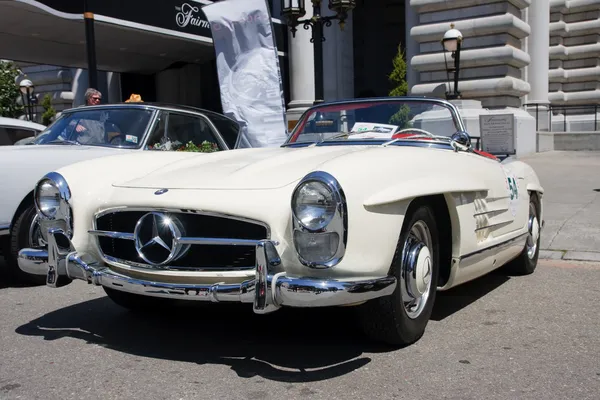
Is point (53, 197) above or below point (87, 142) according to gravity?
below

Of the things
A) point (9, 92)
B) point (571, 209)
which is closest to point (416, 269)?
point (571, 209)

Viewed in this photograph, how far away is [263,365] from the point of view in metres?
3.17

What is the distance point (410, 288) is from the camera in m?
3.38

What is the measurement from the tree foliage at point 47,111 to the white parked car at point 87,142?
18.9 meters

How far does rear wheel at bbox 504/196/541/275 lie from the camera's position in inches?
206

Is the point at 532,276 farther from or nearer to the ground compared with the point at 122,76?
nearer to the ground

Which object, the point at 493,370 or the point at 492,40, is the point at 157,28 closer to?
the point at 492,40

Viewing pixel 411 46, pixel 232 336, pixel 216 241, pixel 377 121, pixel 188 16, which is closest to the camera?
pixel 216 241

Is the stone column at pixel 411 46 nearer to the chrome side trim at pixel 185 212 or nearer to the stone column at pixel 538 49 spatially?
the stone column at pixel 538 49

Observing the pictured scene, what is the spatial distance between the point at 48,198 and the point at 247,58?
17.6 ft

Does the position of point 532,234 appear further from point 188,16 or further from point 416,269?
point 188,16

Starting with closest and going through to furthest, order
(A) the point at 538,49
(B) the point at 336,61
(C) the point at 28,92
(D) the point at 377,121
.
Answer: (D) the point at 377,121, (A) the point at 538,49, (B) the point at 336,61, (C) the point at 28,92

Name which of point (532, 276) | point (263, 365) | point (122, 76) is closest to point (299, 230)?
point (263, 365)

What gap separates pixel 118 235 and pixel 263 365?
0.95 m
